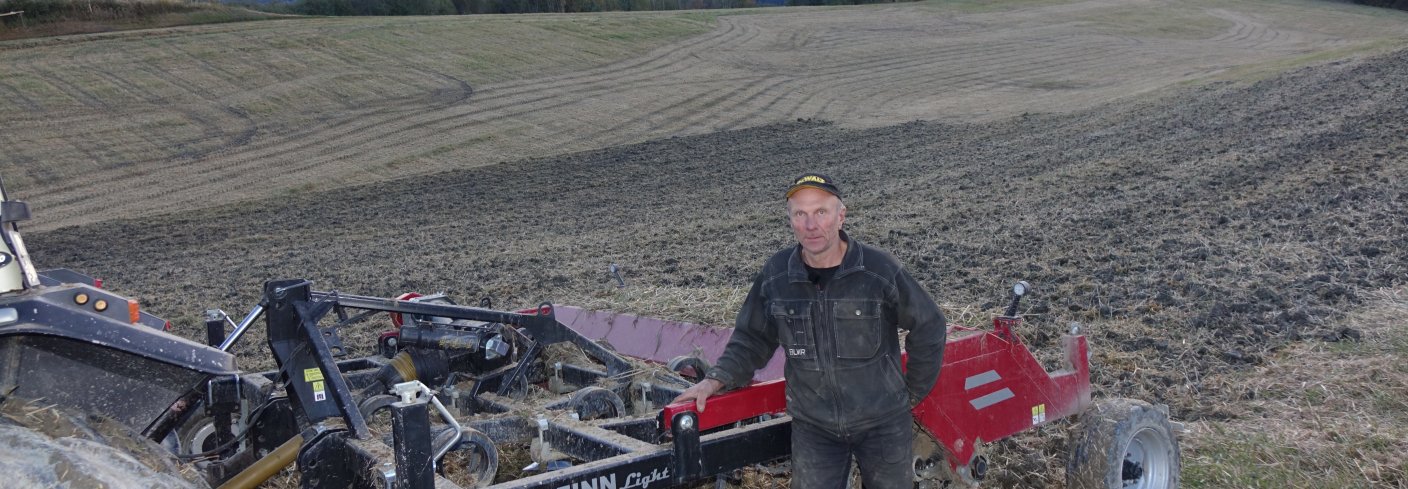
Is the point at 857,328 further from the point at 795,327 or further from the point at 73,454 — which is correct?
the point at 73,454

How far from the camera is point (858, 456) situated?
13.3 ft

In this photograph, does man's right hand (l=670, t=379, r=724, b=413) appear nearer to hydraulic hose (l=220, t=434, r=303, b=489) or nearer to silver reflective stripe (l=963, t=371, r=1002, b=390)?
silver reflective stripe (l=963, t=371, r=1002, b=390)

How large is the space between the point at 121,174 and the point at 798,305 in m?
21.3

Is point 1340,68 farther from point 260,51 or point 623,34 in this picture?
point 260,51

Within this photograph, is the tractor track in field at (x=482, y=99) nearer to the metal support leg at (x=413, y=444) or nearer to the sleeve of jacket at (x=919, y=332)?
the metal support leg at (x=413, y=444)

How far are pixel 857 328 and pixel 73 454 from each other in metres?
2.38

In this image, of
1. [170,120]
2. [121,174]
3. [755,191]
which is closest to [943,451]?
[755,191]

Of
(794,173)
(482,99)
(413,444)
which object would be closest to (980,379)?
(413,444)

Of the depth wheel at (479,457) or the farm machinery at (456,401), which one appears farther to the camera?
the depth wheel at (479,457)

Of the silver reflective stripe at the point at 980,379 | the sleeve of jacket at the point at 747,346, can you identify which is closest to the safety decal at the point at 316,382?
the sleeve of jacket at the point at 747,346

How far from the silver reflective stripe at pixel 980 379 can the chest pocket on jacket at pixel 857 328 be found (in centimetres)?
79

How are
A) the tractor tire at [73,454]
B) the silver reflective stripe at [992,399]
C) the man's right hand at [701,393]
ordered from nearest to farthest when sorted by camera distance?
the tractor tire at [73,454]
the man's right hand at [701,393]
the silver reflective stripe at [992,399]

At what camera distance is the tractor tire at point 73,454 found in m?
2.93

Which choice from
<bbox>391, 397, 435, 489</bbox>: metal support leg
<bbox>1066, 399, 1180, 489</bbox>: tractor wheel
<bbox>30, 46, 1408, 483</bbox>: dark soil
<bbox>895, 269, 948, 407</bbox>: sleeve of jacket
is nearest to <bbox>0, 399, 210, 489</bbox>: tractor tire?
<bbox>391, 397, 435, 489</bbox>: metal support leg
